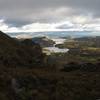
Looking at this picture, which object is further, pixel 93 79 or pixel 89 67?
pixel 89 67

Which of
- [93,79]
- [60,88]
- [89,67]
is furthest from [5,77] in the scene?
[89,67]

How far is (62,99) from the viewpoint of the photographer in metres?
24.0

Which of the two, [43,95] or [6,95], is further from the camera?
[43,95]

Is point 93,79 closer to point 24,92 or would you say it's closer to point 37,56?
point 24,92

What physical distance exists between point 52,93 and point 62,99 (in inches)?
74.5

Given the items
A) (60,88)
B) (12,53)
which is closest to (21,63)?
(12,53)

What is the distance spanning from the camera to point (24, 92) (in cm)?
2431

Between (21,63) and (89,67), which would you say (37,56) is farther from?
(89,67)

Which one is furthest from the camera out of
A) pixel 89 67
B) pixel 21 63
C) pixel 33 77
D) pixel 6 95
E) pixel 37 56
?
pixel 37 56

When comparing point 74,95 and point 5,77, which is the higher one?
point 5,77

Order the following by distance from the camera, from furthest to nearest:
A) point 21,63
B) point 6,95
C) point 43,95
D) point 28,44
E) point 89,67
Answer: point 28,44
point 21,63
point 89,67
point 43,95
point 6,95

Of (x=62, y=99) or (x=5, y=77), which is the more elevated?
(x=5, y=77)

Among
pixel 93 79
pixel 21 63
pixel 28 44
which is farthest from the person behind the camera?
pixel 28 44

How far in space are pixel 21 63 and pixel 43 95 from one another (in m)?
26.0
